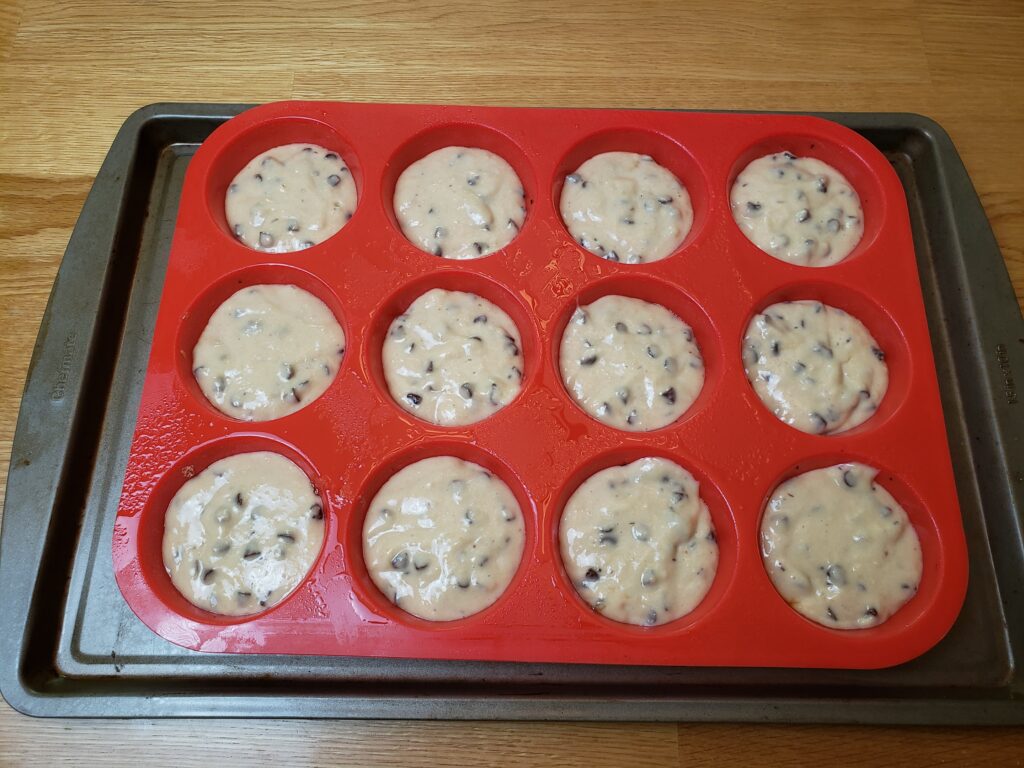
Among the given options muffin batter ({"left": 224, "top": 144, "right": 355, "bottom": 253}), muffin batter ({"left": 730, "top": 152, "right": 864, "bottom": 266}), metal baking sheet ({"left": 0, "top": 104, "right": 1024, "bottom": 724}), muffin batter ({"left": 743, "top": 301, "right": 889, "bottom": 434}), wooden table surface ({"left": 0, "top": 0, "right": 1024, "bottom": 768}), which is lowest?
metal baking sheet ({"left": 0, "top": 104, "right": 1024, "bottom": 724})

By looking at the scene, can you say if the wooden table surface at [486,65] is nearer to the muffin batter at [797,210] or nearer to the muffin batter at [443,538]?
the muffin batter at [797,210]

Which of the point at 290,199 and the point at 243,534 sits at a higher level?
the point at 290,199

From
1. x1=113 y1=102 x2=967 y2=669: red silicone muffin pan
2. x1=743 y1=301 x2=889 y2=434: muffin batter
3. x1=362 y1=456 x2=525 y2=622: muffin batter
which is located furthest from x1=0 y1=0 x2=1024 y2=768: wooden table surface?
x1=362 y1=456 x2=525 y2=622: muffin batter

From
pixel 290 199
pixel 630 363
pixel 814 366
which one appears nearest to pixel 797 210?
pixel 814 366

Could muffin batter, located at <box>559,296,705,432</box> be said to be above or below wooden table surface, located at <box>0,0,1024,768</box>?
below

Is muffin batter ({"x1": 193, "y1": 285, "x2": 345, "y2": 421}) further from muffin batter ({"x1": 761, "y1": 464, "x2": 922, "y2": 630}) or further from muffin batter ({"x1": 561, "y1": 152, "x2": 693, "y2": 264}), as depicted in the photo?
muffin batter ({"x1": 761, "y1": 464, "x2": 922, "y2": 630})

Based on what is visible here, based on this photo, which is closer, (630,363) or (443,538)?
(443,538)

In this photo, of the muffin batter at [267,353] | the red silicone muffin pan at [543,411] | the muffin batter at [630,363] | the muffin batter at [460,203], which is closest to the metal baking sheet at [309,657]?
the red silicone muffin pan at [543,411]

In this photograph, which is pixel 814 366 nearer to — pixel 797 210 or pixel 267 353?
pixel 797 210
